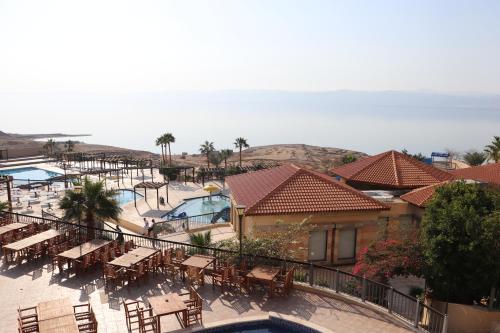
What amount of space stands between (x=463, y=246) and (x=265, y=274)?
5.94m

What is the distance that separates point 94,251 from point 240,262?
535cm

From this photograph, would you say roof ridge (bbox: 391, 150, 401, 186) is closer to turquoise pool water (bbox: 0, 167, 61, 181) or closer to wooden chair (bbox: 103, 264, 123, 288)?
wooden chair (bbox: 103, 264, 123, 288)

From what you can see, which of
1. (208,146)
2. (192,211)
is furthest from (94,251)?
(208,146)

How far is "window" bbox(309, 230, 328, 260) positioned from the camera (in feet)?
56.7

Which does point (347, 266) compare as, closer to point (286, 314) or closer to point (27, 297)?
point (286, 314)

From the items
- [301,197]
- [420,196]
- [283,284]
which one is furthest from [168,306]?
[420,196]

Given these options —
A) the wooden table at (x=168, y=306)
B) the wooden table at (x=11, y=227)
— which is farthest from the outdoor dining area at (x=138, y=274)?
the wooden table at (x=11, y=227)

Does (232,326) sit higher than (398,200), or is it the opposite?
(398,200)

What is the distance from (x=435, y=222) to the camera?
12.5 meters

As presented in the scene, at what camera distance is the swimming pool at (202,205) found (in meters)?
32.9

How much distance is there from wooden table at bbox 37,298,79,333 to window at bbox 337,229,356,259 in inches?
455

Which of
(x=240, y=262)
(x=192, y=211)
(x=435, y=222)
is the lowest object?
(x=192, y=211)

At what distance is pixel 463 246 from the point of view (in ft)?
37.9

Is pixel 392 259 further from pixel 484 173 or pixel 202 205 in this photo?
pixel 202 205
